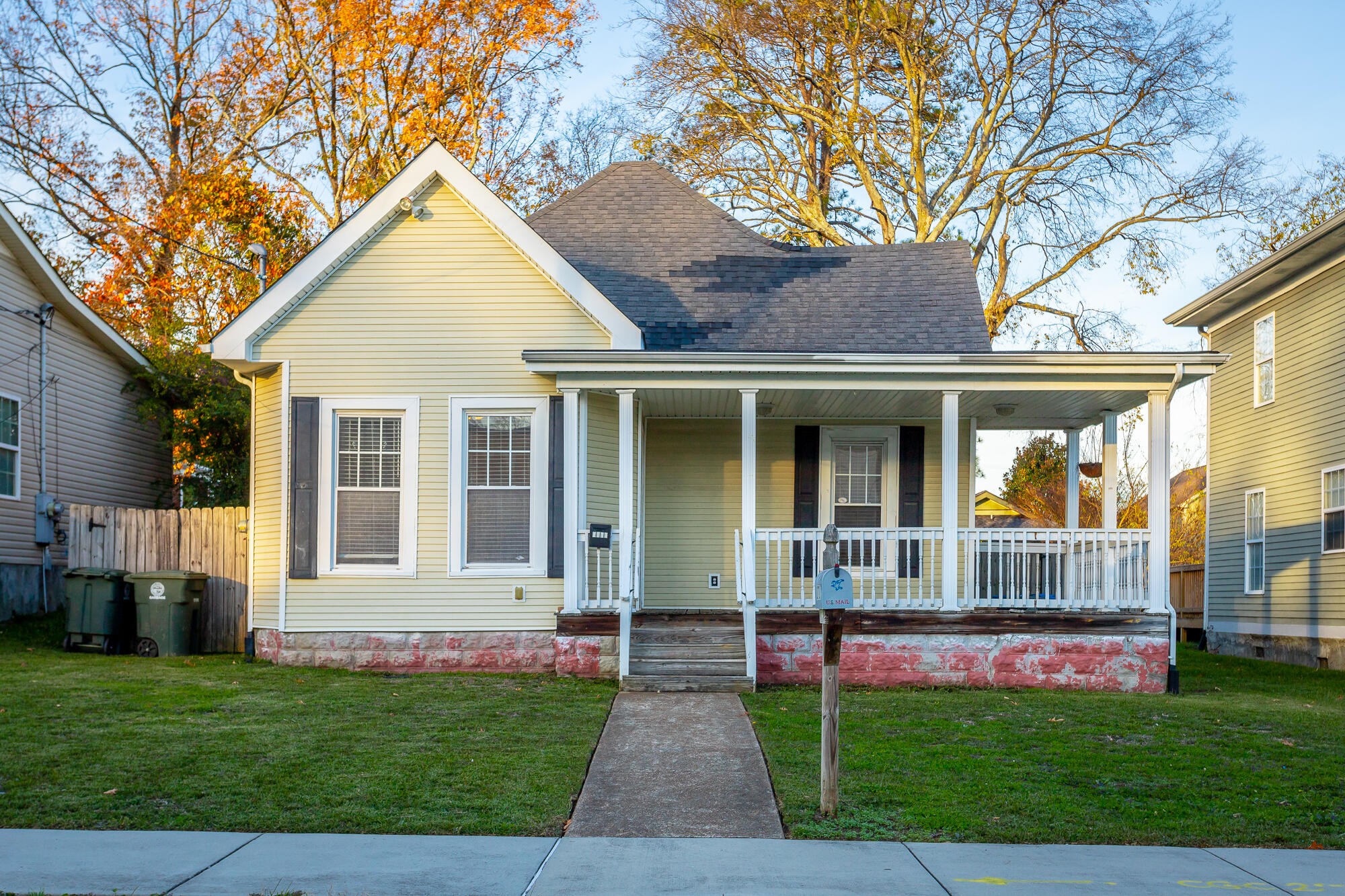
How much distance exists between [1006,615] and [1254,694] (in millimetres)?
2855

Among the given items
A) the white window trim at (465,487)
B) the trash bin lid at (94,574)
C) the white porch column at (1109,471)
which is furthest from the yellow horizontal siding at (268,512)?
the white porch column at (1109,471)

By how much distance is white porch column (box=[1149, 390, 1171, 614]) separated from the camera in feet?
41.0

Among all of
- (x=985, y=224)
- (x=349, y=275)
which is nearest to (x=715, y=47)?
(x=985, y=224)

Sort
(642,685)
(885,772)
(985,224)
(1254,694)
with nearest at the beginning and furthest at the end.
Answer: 1. (885,772)
2. (642,685)
3. (1254,694)
4. (985,224)

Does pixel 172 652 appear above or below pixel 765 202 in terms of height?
below

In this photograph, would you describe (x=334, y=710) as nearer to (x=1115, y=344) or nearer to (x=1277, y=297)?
(x=1277, y=297)

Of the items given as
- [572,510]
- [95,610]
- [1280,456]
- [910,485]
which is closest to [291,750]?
[572,510]

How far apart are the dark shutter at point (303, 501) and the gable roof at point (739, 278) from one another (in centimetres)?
391

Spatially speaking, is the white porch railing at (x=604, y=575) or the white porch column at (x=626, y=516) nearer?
the white porch column at (x=626, y=516)

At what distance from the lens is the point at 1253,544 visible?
19.7 metres

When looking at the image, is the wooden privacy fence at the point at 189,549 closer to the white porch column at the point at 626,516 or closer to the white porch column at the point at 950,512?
the white porch column at the point at 626,516

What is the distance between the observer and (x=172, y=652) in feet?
46.8

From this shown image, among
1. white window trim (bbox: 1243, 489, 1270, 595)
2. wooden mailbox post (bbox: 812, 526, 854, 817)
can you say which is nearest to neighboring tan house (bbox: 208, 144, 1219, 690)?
wooden mailbox post (bbox: 812, 526, 854, 817)

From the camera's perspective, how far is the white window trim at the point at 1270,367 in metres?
18.9
